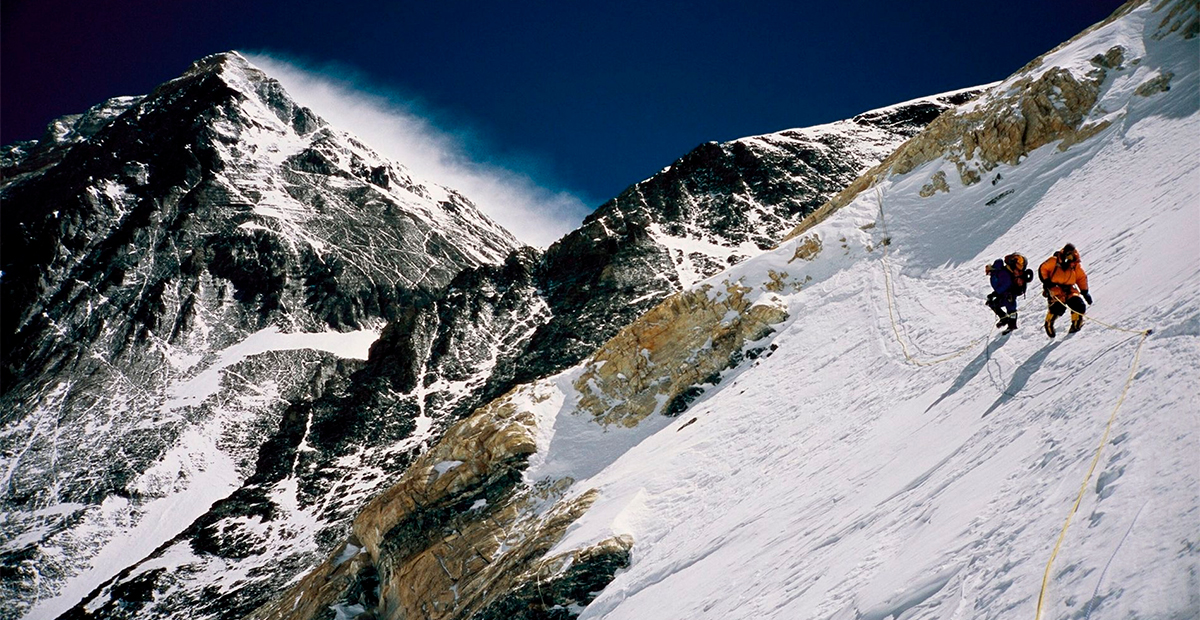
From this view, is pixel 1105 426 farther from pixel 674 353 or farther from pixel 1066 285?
pixel 674 353

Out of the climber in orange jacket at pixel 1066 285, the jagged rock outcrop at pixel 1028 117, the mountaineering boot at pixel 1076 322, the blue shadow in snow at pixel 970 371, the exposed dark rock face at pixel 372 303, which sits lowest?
the blue shadow in snow at pixel 970 371

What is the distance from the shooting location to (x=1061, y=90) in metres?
27.7

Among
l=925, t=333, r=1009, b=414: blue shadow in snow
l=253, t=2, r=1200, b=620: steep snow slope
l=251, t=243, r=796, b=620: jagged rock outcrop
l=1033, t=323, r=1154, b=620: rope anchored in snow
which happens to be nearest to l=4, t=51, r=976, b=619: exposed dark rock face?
l=251, t=243, r=796, b=620: jagged rock outcrop

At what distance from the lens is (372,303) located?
439 feet

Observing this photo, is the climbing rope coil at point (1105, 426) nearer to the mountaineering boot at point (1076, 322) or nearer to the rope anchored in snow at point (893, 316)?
the rope anchored in snow at point (893, 316)

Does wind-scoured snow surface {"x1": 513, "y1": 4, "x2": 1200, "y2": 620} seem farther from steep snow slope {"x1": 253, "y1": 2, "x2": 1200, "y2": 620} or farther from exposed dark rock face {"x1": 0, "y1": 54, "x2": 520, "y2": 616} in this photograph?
exposed dark rock face {"x1": 0, "y1": 54, "x2": 520, "y2": 616}

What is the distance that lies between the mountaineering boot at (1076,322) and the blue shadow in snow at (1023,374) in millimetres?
341

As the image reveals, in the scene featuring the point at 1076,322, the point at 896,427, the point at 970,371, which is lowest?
the point at 896,427

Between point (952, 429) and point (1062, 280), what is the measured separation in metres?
3.43

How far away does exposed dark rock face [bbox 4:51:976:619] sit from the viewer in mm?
69000

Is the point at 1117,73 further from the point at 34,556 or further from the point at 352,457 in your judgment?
the point at 34,556

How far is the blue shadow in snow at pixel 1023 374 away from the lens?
11648 mm

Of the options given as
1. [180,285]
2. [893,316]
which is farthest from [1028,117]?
[180,285]

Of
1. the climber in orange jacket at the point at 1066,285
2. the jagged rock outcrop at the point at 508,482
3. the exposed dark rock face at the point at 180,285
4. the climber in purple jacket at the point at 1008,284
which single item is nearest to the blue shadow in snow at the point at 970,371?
the climber in purple jacket at the point at 1008,284
